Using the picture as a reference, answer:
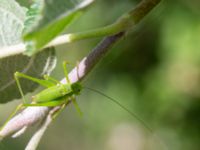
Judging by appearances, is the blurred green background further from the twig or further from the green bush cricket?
the twig

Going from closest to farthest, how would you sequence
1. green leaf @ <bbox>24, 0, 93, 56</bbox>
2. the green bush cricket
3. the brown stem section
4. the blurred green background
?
1. green leaf @ <bbox>24, 0, 93, 56</bbox>
2. the brown stem section
3. the green bush cricket
4. the blurred green background

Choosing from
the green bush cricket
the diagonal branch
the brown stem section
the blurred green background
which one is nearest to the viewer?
the brown stem section

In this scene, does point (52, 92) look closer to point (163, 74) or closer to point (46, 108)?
point (46, 108)

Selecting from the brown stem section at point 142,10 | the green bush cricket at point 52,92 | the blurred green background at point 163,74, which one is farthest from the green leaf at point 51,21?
the blurred green background at point 163,74

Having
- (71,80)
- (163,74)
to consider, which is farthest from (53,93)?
(163,74)

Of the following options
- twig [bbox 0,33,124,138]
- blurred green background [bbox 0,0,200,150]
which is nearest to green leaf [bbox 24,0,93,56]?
twig [bbox 0,33,124,138]

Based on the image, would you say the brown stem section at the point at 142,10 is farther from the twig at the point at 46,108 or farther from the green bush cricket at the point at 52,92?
the green bush cricket at the point at 52,92
